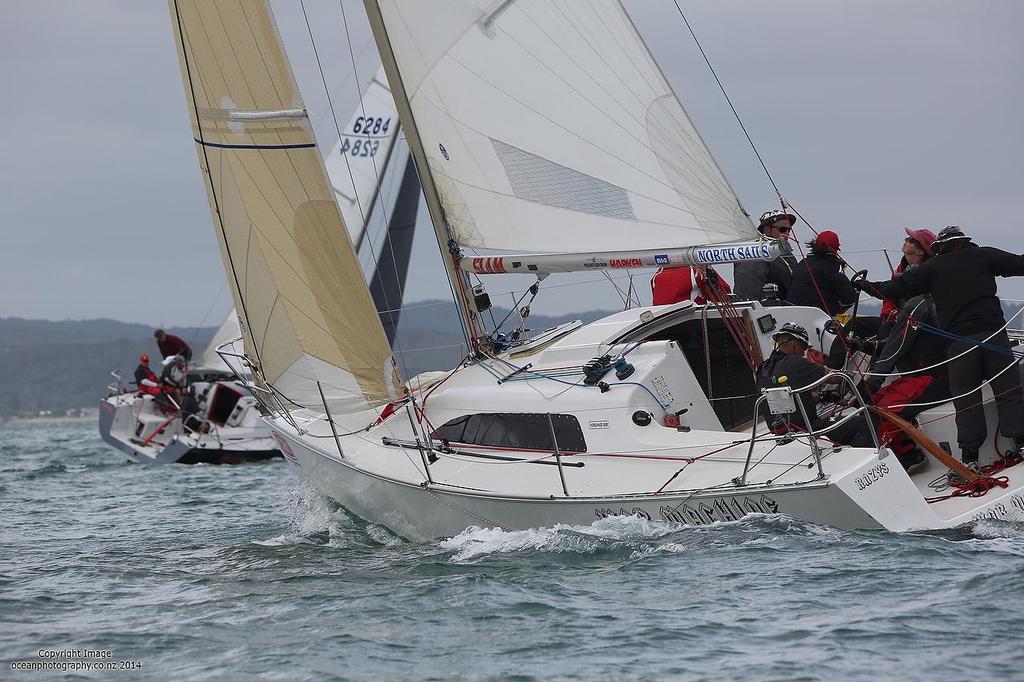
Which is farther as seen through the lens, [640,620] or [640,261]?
[640,261]

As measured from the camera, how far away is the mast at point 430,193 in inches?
362

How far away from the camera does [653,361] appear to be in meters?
7.85

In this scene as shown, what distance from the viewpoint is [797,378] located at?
7262 millimetres

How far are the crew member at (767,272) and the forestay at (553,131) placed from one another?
101 centimetres

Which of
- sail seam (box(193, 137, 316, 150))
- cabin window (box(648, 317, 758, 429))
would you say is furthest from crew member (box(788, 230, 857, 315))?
sail seam (box(193, 137, 316, 150))

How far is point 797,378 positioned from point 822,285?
1994mm

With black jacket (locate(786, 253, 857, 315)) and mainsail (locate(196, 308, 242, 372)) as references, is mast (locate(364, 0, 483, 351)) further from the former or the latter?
mainsail (locate(196, 308, 242, 372))

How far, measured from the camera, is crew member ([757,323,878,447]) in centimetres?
723

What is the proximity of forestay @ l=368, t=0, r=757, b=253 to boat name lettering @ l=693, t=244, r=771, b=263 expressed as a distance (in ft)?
0.49

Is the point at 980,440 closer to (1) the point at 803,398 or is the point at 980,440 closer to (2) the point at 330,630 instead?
(1) the point at 803,398

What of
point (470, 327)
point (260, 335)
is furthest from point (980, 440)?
point (260, 335)

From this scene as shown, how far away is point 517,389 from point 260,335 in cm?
193

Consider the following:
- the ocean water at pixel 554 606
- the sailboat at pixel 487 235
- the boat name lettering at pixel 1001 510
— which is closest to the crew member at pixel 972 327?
the sailboat at pixel 487 235

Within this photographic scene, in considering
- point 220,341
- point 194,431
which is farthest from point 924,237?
point 220,341
